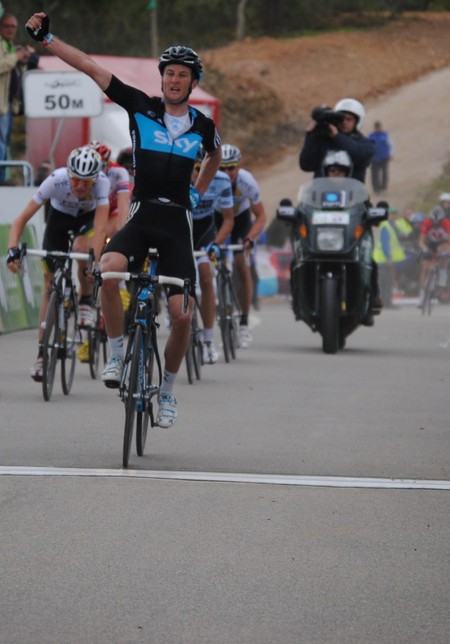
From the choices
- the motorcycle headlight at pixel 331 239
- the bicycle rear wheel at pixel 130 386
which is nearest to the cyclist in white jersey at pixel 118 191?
the motorcycle headlight at pixel 331 239

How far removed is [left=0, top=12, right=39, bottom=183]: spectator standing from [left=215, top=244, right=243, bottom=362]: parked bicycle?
4.77 meters

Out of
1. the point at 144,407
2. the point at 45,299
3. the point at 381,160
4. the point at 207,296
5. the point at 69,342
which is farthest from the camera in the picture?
the point at 381,160

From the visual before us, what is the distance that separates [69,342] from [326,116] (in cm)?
491

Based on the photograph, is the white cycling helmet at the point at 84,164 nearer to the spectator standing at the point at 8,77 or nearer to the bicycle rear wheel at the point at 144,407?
the bicycle rear wheel at the point at 144,407

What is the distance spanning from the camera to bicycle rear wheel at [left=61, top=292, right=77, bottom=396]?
12.0 meters

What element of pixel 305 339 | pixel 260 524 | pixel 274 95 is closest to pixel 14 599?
pixel 260 524

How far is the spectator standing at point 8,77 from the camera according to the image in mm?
19391

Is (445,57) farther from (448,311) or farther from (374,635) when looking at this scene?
(374,635)

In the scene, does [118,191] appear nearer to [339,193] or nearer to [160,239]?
[339,193]

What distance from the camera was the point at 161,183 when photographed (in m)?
9.00

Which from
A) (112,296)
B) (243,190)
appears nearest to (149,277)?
(112,296)

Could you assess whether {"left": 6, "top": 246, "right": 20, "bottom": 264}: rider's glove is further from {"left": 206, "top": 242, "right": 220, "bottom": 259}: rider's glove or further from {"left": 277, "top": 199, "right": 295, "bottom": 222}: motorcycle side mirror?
{"left": 277, "top": 199, "right": 295, "bottom": 222}: motorcycle side mirror

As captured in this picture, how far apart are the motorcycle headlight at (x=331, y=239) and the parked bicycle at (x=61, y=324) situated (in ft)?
15.1

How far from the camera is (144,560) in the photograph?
6211 millimetres
